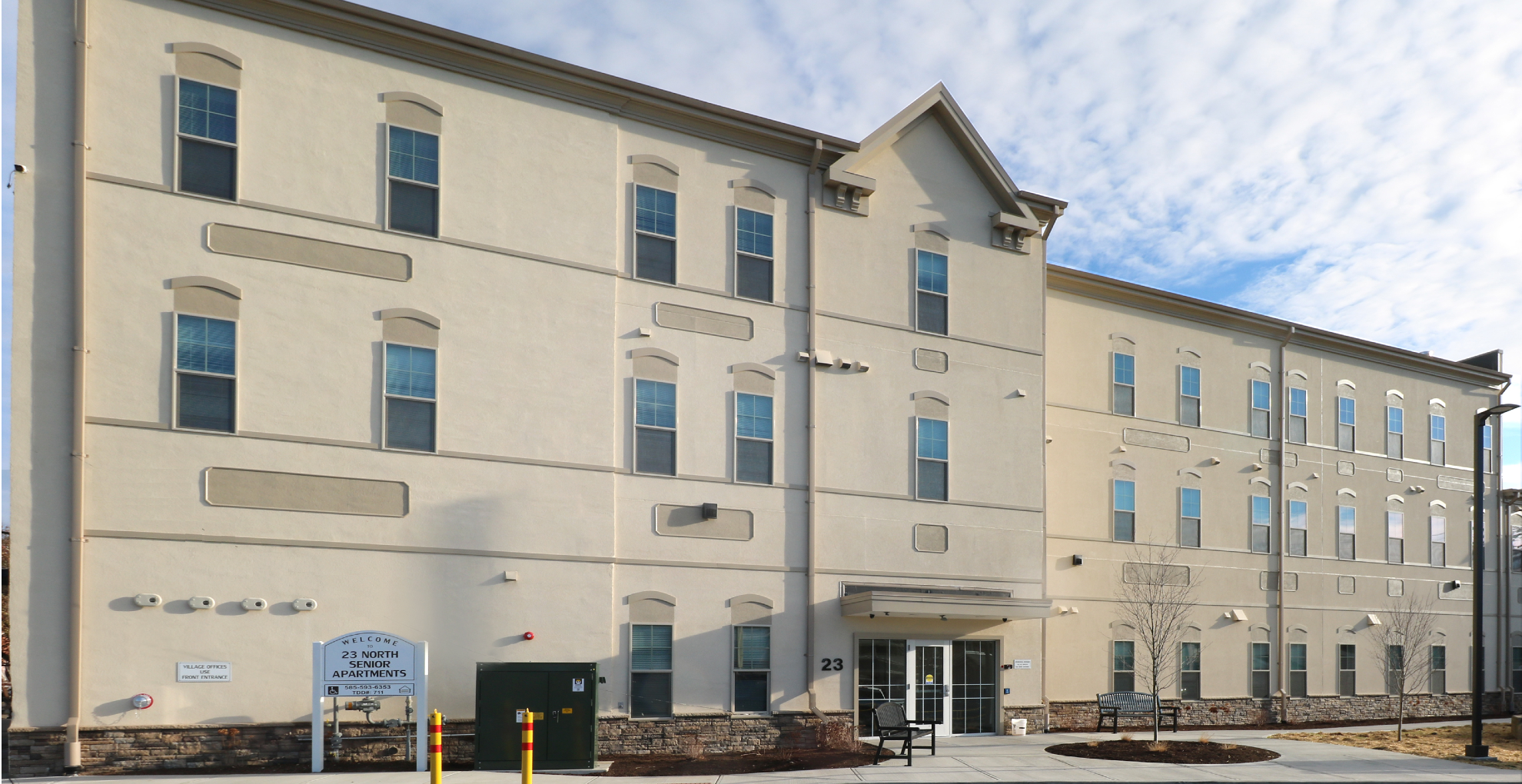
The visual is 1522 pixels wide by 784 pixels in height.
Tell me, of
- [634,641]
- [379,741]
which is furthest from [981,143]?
[379,741]

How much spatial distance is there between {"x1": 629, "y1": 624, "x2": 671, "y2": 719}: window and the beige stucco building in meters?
0.05

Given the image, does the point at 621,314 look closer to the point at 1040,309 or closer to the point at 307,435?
the point at 307,435

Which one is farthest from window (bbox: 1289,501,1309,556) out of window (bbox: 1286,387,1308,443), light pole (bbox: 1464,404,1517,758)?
light pole (bbox: 1464,404,1517,758)

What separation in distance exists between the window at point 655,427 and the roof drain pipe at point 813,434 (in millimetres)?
2671

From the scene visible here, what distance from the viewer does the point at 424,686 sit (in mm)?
15727

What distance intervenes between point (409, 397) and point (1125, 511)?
16823 mm

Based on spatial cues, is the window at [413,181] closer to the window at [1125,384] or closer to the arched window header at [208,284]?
the arched window header at [208,284]

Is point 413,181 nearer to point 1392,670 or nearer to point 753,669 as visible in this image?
point 753,669

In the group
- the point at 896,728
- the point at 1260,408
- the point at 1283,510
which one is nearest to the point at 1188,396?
the point at 1260,408

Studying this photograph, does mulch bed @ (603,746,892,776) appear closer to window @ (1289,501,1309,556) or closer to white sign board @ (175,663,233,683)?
white sign board @ (175,663,233,683)

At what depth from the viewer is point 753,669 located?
19156mm

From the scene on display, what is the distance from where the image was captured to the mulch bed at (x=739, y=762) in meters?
16.2

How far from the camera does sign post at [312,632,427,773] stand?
15258 millimetres

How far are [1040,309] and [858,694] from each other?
8974mm
